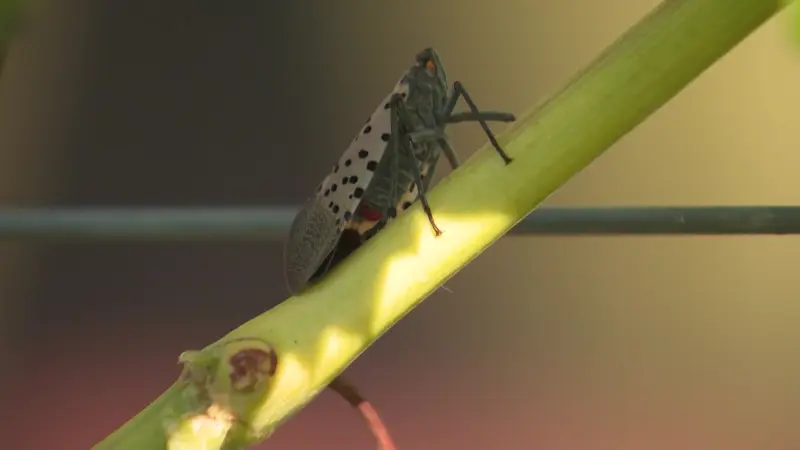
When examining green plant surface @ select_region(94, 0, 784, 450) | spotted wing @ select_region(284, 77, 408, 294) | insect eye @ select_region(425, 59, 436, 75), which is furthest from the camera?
insect eye @ select_region(425, 59, 436, 75)

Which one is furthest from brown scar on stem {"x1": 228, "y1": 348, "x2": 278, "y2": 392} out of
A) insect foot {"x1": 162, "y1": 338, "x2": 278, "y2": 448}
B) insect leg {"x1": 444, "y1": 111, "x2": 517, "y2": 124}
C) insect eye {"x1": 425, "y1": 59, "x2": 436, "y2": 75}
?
insect eye {"x1": 425, "y1": 59, "x2": 436, "y2": 75}

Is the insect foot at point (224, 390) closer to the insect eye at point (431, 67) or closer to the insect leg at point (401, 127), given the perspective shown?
the insect leg at point (401, 127)

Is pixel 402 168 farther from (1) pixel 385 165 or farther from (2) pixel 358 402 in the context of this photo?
(2) pixel 358 402

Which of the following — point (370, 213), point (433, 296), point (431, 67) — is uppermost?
point (433, 296)

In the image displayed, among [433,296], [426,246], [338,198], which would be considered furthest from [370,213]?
[433,296]

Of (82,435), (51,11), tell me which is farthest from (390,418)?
(51,11)

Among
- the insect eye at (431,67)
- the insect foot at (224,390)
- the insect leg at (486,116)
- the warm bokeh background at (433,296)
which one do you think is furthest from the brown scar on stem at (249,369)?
the warm bokeh background at (433,296)

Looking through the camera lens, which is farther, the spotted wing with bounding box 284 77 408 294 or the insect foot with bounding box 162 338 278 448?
the spotted wing with bounding box 284 77 408 294

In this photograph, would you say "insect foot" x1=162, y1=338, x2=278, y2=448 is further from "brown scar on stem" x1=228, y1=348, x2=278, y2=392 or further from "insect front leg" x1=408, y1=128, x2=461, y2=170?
"insect front leg" x1=408, y1=128, x2=461, y2=170
